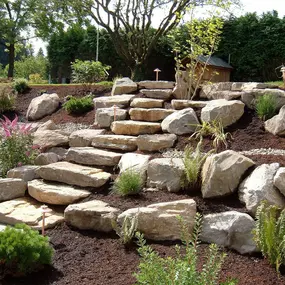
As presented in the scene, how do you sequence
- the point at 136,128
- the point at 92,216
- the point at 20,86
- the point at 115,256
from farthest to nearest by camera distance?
the point at 20,86, the point at 136,128, the point at 92,216, the point at 115,256

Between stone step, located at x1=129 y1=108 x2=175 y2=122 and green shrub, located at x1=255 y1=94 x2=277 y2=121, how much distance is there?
1.32 meters

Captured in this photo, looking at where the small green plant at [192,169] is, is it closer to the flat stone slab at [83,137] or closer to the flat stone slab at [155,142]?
the flat stone slab at [155,142]

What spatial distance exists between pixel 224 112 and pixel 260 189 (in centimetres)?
191

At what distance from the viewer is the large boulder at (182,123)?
17.5 ft

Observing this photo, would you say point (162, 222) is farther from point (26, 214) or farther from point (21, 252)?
point (26, 214)

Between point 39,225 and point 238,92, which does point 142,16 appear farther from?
point 39,225

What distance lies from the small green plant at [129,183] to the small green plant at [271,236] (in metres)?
1.38

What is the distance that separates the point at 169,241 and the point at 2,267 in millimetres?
1409

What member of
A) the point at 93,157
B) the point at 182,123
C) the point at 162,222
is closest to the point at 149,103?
the point at 182,123

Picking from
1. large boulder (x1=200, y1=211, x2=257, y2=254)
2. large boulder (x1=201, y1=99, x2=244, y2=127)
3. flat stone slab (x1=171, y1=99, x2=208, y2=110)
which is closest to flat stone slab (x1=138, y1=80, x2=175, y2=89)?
flat stone slab (x1=171, y1=99, x2=208, y2=110)

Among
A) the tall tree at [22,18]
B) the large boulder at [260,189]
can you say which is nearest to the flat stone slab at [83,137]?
the large boulder at [260,189]

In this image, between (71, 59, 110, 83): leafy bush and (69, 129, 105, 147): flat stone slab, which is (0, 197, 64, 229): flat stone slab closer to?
(69, 129, 105, 147): flat stone slab

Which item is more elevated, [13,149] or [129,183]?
[13,149]

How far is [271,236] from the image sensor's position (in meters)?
2.97
